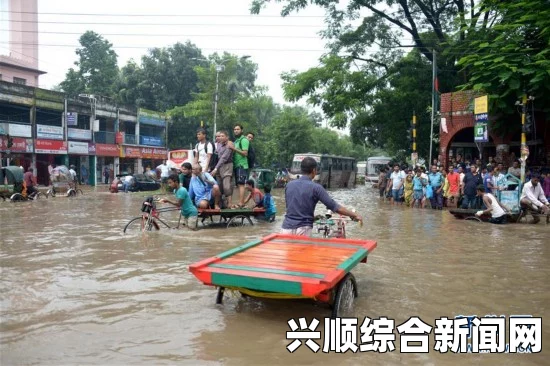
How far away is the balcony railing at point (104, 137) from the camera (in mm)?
38906

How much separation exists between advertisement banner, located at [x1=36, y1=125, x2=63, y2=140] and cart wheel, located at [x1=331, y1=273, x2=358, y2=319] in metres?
32.3

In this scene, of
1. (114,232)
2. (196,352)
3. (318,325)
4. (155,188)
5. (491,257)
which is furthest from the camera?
(155,188)

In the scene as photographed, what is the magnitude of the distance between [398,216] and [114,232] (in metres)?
9.02

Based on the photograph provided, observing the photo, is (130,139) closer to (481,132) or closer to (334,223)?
(481,132)

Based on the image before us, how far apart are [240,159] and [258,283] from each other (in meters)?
7.20

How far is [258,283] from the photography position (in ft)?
14.5

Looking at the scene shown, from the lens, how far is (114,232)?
10.7m

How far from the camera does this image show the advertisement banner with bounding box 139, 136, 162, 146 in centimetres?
4391

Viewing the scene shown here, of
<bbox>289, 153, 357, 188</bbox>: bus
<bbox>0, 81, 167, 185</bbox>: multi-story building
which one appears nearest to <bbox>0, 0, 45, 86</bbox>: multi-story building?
<bbox>0, 81, 167, 185</bbox>: multi-story building

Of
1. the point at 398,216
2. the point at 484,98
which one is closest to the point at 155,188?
the point at 398,216

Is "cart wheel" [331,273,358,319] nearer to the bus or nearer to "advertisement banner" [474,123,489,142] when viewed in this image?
"advertisement banner" [474,123,489,142]

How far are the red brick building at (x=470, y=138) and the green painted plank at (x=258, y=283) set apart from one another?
641 inches

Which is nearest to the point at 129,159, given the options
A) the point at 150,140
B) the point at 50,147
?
the point at 150,140

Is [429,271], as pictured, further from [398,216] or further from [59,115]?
[59,115]
